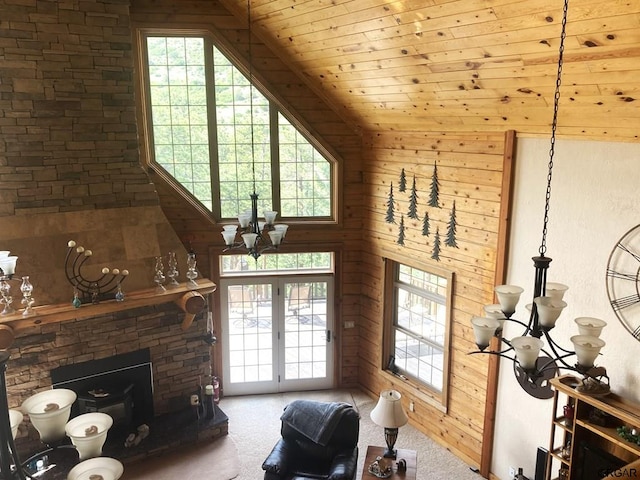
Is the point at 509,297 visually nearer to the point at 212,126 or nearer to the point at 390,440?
the point at 390,440

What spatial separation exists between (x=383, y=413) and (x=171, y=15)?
4.90 metres

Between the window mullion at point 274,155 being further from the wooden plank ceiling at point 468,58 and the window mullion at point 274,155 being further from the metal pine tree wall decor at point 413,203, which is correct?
the metal pine tree wall decor at point 413,203

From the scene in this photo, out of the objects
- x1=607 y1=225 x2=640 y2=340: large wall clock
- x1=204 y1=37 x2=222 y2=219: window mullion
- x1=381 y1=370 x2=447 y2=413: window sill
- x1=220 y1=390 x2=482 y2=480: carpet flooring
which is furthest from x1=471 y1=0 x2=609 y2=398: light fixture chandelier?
x1=204 y1=37 x2=222 y2=219: window mullion

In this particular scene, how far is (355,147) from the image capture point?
7.06 metres

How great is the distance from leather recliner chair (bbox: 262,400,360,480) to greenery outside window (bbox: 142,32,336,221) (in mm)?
2733

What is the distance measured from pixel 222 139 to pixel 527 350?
5.03 meters

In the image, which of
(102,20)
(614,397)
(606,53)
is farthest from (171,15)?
(614,397)

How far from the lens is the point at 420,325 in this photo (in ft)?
21.9

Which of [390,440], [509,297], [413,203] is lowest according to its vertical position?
[390,440]

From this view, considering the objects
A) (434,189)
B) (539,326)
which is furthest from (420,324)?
(539,326)

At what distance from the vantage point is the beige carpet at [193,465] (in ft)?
18.9

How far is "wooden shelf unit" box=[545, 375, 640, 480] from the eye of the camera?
4016mm

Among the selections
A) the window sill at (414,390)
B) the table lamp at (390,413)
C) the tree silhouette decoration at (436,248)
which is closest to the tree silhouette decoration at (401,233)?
the tree silhouette decoration at (436,248)

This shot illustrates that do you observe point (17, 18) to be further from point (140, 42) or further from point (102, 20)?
point (140, 42)
